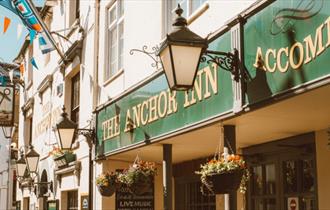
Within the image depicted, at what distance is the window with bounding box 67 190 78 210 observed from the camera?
14305 millimetres

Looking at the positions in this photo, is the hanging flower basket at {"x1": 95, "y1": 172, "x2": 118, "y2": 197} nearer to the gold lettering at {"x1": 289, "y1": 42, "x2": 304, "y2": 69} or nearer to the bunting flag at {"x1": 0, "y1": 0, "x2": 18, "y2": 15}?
the bunting flag at {"x1": 0, "y1": 0, "x2": 18, "y2": 15}

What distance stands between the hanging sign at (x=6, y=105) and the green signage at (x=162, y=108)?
1058cm

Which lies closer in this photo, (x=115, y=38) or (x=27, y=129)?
(x=115, y=38)

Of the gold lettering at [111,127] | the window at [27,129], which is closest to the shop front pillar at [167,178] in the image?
the gold lettering at [111,127]

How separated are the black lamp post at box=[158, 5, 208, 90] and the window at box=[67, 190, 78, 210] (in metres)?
8.95

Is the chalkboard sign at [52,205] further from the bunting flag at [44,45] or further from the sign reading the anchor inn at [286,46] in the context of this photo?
the sign reading the anchor inn at [286,46]

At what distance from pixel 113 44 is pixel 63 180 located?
15.2ft

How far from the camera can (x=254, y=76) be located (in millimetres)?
6000

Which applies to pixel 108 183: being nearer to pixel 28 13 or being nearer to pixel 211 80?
pixel 211 80

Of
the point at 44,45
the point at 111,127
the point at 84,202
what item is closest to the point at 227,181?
the point at 111,127

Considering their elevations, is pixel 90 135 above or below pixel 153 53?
below

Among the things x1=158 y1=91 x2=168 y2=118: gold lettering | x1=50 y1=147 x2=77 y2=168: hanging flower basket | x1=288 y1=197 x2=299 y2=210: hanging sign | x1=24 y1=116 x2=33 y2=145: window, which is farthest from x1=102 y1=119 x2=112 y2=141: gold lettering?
x1=24 y1=116 x2=33 y2=145: window

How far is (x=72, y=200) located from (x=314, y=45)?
1074 centimetres

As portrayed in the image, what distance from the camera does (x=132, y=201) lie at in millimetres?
11539
